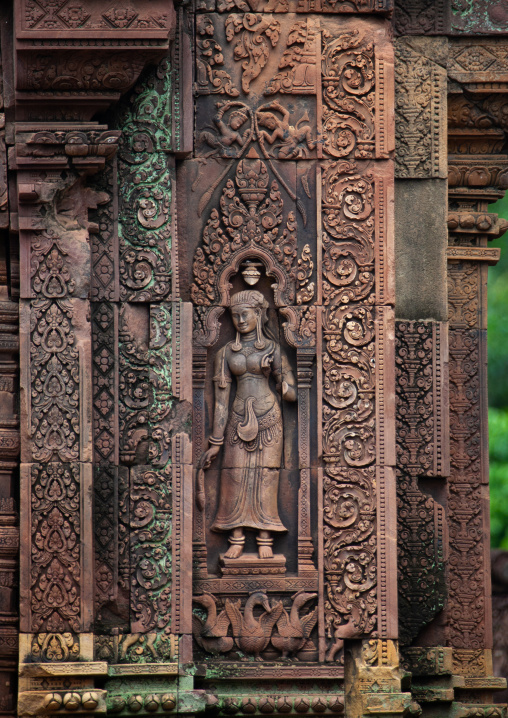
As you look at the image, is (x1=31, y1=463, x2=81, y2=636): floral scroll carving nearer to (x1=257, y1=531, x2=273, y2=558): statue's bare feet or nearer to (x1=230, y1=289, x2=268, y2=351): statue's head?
(x1=257, y1=531, x2=273, y2=558): statue's bare feet

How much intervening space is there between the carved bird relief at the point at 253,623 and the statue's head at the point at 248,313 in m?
1.74

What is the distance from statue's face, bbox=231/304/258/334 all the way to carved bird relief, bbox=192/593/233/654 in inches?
72.3

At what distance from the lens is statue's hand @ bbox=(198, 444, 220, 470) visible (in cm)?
866

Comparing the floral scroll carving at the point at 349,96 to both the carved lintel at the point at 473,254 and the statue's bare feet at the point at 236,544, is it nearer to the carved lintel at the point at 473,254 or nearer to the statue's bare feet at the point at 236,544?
the carved lintel at the point at 473,254

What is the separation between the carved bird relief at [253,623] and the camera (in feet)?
27.9

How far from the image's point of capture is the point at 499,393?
20.4 meters

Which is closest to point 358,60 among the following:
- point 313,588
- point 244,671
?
point 313,588

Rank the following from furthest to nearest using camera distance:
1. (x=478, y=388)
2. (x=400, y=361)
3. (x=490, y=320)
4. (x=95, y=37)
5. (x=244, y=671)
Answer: (x=490, y=320) < (x=478, y=388) < (x=400, y=361) < (x=244, y=671) < (x=95, y=37)

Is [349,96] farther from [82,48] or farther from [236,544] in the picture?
[236,544]

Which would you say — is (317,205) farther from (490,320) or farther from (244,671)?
(490,320)

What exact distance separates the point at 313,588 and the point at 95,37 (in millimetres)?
3904

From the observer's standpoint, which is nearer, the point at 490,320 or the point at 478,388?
the point at 478,388

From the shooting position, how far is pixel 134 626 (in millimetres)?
8242

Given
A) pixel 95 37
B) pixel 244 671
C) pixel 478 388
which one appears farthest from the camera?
pixel 478 388
